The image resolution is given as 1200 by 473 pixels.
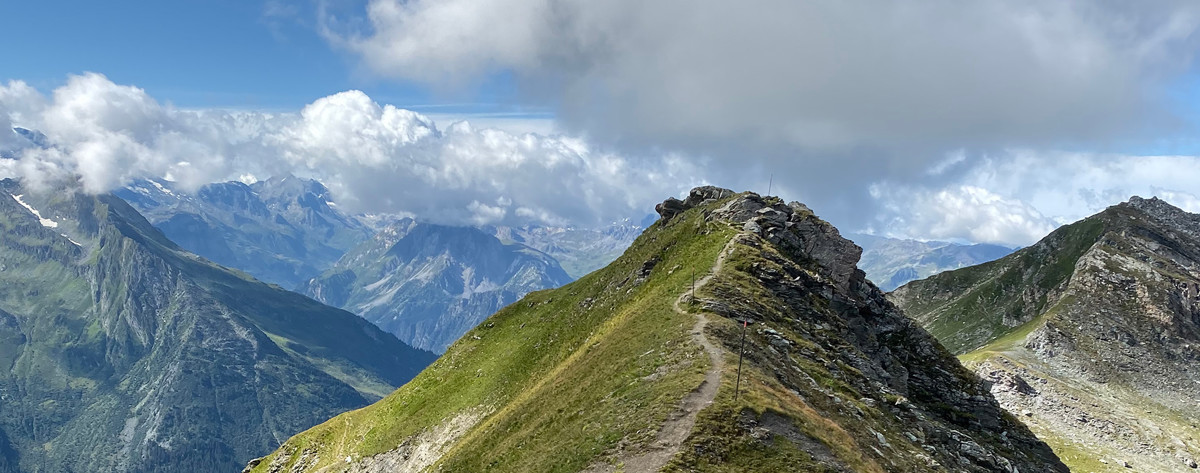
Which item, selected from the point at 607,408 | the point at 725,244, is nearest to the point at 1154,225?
the point at 725,244

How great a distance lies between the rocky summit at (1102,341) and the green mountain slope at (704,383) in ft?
193

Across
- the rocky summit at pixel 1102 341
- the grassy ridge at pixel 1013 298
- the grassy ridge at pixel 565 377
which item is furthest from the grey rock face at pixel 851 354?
the grassy ridge at pixel 1013 298

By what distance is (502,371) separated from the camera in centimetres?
8381

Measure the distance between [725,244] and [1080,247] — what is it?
16972cm

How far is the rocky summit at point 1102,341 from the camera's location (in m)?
113

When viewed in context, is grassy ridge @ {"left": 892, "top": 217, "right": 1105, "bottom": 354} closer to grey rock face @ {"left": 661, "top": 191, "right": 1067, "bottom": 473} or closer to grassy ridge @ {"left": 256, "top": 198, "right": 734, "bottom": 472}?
grey rock face @ {"left": 661, "top": 191, "right": 1067, "bottom": 473}

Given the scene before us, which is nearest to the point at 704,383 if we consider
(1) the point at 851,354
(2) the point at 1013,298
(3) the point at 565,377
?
(3) the point at 565,377

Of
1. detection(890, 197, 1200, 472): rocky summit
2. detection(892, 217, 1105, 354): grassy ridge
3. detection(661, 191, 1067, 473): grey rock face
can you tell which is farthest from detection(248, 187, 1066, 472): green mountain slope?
detection(892, 217, 1105, 354): grassy ridge

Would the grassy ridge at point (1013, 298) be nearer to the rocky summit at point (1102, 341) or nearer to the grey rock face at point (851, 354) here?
the rocky summit at point (1102, 341)

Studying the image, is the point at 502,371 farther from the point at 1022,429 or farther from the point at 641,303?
the point at 1022,429

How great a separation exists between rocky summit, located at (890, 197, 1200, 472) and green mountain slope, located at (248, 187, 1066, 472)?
193ft

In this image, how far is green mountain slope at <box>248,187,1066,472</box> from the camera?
1625 inches

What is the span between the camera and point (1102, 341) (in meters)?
143

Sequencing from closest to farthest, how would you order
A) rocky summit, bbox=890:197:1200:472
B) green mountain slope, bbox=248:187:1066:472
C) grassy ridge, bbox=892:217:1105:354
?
green mountain slope, bbox=248:187:1066:472 → rocky summit, bbox=890:197:1200:472 → grassy ridge, bbox=892:217:1105:354
